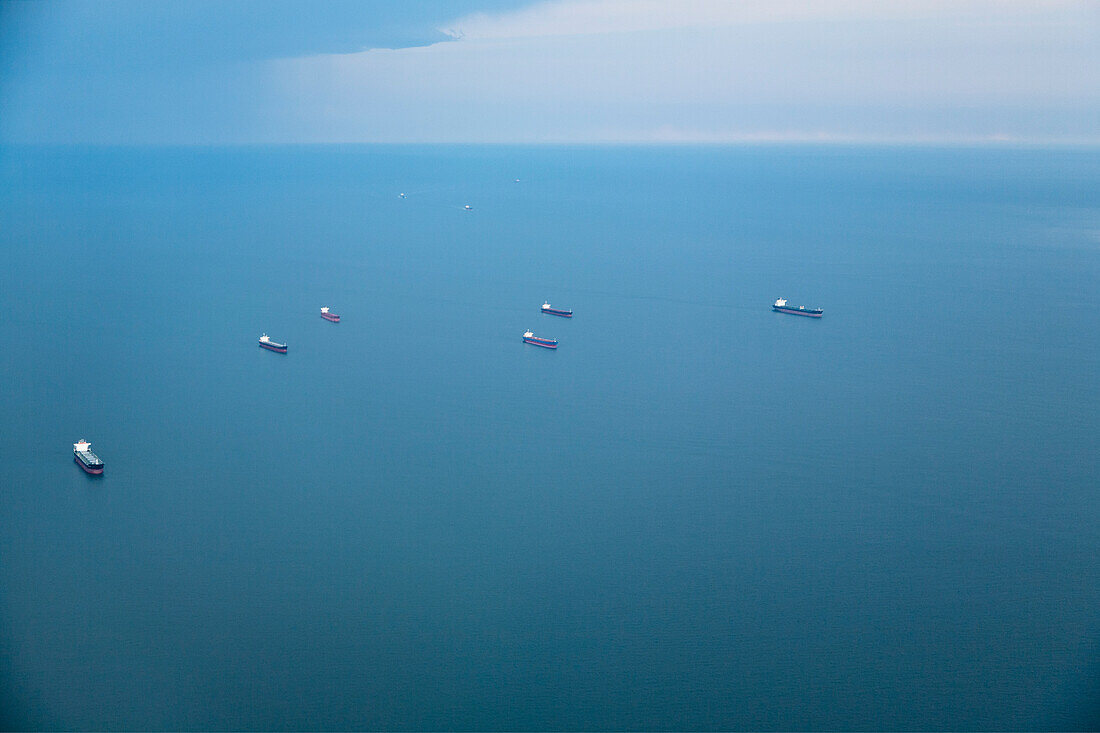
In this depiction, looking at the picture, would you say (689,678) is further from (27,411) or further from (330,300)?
(330,300)

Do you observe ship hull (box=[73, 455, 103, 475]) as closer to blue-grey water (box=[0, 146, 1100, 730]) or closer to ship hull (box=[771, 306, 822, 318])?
blue-grey water (box=[0, 146, 1100, 730])

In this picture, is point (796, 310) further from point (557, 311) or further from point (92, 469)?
point (92, 469)

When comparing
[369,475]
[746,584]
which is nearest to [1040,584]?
[746,584]

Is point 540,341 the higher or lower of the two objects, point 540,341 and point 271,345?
the higher

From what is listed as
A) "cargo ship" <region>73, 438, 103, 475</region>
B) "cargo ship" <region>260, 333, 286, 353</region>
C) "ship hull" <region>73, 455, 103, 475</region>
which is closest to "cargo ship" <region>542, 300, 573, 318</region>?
"cargo ship" <region>260, 333, 286, 353</region>

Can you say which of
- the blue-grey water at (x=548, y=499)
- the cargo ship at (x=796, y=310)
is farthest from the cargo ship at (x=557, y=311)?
the cargo ship at (x=796, y=310)

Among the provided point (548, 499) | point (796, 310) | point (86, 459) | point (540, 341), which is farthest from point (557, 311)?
point (86, 459)

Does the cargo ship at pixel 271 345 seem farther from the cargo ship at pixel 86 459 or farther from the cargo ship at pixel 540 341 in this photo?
the cargo ship at pixel 540 341
